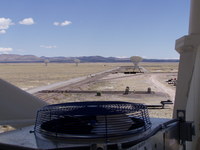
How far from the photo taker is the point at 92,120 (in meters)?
2.46

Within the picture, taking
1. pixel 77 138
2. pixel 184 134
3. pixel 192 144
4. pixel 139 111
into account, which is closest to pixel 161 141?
pixel 139 111

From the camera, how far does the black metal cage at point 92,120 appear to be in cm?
230

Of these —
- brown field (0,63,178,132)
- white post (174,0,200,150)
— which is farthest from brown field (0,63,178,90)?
white post (174,0,200,150)

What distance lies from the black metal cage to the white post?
7.06 ft

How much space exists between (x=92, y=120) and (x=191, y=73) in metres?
2.66

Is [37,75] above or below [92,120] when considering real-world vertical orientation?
below

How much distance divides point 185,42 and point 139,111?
7.30ft

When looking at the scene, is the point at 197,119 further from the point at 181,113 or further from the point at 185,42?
the point at 181,113

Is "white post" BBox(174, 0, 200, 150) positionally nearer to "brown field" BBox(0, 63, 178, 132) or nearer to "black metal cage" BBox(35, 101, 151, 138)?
"black metal cage" BBox(35, 101, 151, 138)

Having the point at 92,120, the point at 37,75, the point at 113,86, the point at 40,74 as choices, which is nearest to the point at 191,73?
the point at 92,120

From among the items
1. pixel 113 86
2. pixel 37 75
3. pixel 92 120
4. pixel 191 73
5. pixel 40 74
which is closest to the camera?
pixel 92 120

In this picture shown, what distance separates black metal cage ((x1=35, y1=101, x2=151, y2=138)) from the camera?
7.54 feet

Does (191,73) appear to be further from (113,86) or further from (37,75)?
(37,75)

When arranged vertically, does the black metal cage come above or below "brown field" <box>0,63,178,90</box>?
above
